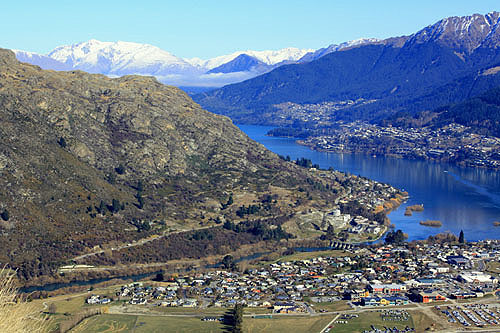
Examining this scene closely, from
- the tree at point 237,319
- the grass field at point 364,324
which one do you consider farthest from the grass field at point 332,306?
the tree at point 237,319

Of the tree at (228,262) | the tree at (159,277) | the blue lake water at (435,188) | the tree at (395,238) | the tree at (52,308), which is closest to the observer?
the tree at (52,308)

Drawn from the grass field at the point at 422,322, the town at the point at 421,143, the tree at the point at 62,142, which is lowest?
the grass field at the point at 422,322

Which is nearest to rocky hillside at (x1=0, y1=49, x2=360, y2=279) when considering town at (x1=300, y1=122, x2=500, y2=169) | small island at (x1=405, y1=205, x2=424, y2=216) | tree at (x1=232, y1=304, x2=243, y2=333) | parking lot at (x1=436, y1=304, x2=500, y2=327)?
small island at (x1=405, y1=205, x2=424, y2=216)

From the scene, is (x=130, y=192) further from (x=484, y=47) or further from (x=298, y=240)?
(x=484, y=47)

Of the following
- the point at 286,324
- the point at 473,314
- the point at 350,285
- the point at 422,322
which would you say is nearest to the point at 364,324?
the point at 422,322

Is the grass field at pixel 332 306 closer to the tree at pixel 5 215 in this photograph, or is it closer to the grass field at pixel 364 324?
the grass field at pixel 364 324

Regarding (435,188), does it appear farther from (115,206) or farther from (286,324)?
(286,324)

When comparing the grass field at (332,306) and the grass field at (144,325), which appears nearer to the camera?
the grass field at (144,325)
